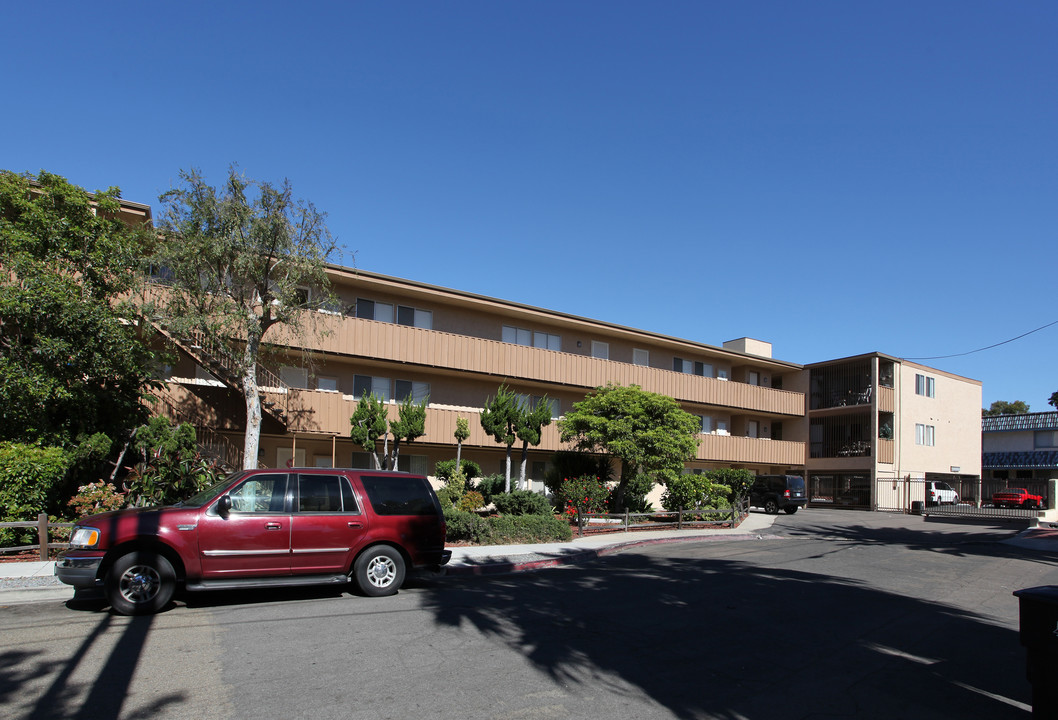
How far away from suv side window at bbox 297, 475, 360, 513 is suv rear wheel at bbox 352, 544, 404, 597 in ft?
2.26

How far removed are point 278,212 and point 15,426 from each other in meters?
7.72

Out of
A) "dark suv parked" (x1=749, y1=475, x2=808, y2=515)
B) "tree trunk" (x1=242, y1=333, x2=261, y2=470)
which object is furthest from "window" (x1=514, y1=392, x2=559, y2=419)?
"tree trunk" (x1=242, y1=333, x2=261, y2=470)

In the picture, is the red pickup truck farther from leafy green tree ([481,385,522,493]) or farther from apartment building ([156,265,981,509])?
leafy green tree ([481,385,522,493])

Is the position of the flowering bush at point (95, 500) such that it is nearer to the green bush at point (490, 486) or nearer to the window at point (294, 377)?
the window at point (294, 377)

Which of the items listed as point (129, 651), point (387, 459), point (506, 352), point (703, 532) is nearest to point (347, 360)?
point (387, 459)

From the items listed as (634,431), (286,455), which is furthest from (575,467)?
(286,455)

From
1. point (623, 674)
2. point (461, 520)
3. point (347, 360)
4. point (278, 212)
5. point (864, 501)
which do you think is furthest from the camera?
point (864, 501)

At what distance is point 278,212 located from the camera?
18.6 meters

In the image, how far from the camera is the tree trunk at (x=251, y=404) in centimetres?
1878

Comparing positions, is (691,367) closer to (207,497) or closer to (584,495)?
(584,495)

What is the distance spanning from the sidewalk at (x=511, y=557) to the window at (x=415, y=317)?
446 inches

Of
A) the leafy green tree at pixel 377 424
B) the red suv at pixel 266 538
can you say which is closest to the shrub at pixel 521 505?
the leafy green tree at pixel 377 424

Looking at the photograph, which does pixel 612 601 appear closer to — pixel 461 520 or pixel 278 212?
pixel 461 520

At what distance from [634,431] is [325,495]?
15756mm
